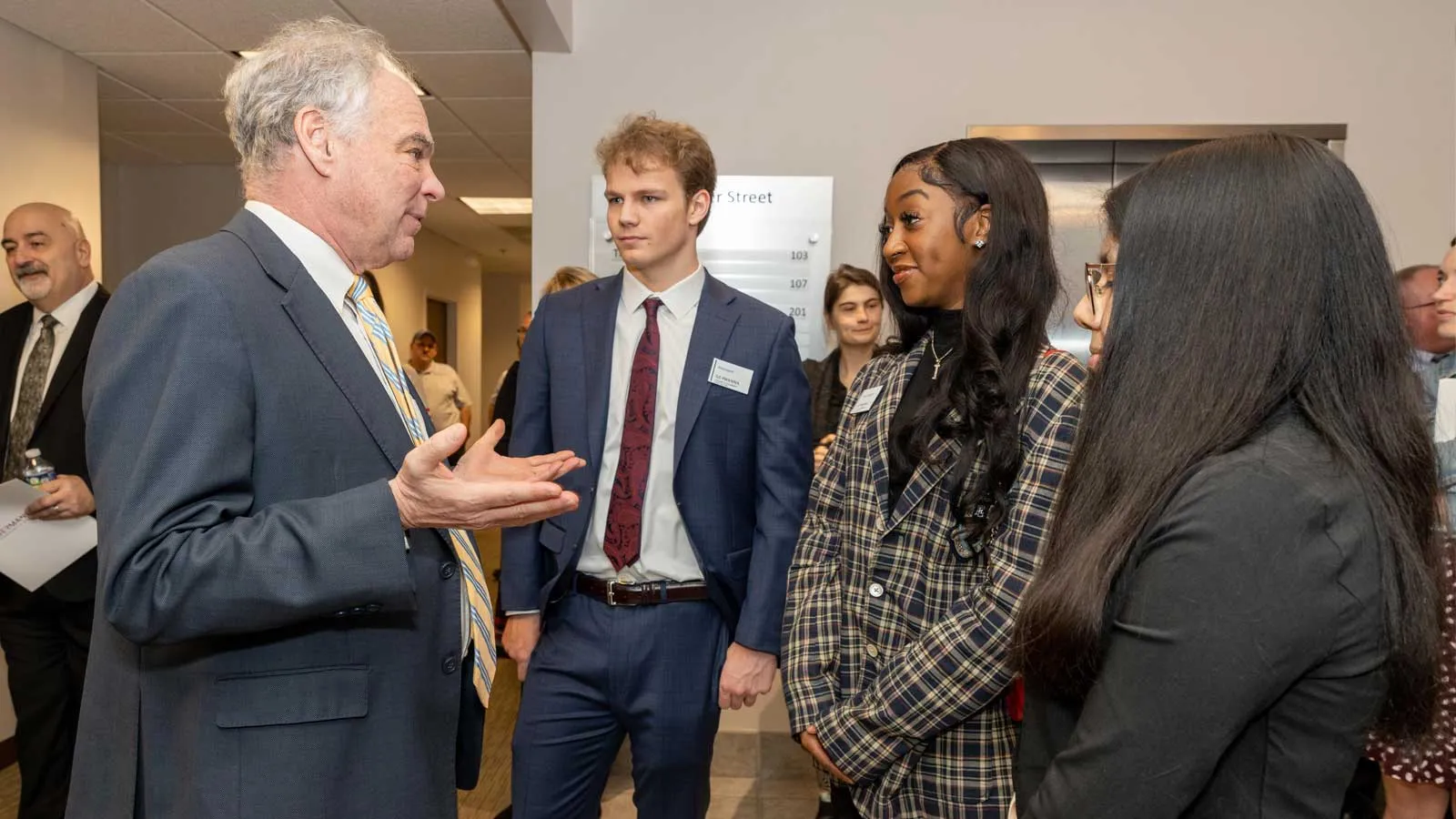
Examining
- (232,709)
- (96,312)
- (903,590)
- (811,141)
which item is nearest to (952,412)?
(903,590)

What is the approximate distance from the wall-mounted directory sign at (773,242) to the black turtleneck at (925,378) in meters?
2.18

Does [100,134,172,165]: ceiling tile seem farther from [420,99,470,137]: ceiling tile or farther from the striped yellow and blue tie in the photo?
the striped yellow and blue tie

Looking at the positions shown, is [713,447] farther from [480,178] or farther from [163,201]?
[163,201]

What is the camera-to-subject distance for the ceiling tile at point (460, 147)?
616 centimetres

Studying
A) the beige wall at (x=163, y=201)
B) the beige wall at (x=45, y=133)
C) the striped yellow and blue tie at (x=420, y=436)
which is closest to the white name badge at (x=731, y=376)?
the striped yellow and blue tie at (x=420, y=436)

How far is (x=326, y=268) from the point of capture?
1317 mm

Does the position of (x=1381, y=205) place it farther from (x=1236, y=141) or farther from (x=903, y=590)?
(x=1236, y=141)

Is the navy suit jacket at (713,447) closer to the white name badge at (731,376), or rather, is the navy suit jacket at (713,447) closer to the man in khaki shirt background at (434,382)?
the white name badge at (731,376)

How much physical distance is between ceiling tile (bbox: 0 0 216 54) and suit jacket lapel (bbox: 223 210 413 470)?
10.9 ft

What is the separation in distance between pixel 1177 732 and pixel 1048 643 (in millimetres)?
138

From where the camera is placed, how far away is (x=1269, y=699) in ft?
2.55

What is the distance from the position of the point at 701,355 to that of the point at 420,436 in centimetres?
75

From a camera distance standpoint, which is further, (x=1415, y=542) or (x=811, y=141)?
(x=811, y=141)

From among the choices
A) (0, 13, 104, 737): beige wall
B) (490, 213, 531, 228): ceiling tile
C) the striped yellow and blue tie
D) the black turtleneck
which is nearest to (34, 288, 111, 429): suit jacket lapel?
(0, 13, 104, 737): beige wall
